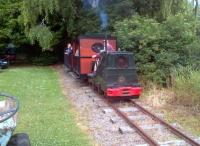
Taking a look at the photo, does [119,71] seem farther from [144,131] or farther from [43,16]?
[43,16]

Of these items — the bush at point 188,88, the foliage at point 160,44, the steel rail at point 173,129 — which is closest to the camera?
the steel rail at point 173,129

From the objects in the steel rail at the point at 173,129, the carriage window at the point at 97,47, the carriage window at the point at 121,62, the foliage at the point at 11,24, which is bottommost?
the steel rail at the point at 173,129

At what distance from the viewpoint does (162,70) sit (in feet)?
54.6

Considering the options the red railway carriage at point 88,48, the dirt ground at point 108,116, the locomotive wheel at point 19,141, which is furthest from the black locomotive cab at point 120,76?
the locomotive wheel at point 19,141

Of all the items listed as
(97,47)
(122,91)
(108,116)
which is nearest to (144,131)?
(108,116)

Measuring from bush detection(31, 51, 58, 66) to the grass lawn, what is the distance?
11717 millimetres

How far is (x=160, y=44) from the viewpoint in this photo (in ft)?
57.3

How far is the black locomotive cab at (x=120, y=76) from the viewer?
45.1ft

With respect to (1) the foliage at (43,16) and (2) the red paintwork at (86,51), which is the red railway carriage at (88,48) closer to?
(2) the red paintwork at (86,51)

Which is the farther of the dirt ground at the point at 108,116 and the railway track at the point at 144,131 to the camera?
the dirt ground at the point at 108,116

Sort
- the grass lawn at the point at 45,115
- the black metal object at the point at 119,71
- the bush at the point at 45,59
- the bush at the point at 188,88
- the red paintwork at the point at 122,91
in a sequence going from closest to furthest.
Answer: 1. the grass lawn at the point at 45,115
2. the bush at the point at 188,88
3. the red paintwork at the point at 122,91
4. the black metal object at the point at 119,71
5. the bush at the point at 45,59

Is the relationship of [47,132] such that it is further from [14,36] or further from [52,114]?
[14,36]

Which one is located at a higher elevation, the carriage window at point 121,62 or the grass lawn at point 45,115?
the carriage window at point 121,62

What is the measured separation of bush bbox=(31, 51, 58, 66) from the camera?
104 ft
